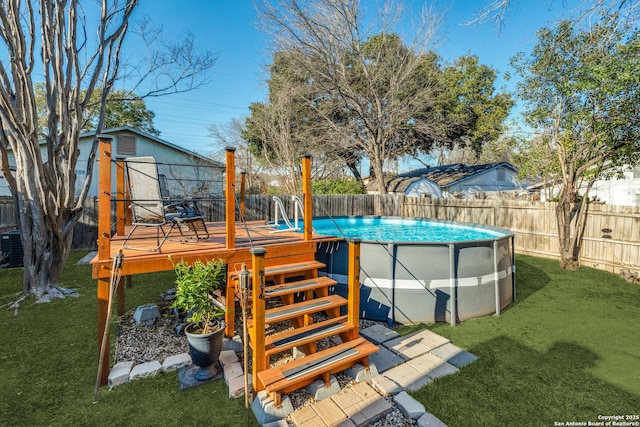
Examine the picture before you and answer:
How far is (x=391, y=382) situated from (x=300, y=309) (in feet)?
3.34

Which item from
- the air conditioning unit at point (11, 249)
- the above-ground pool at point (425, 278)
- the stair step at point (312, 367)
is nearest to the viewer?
the stair step at point (312, 367)

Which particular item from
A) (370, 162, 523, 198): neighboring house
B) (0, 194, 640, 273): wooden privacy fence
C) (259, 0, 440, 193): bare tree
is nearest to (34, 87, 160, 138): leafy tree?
(259, 0, 440, 193): bare tree

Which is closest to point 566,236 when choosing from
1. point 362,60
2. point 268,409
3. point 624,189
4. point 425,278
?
point 425,278

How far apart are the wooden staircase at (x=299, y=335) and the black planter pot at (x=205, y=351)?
0.33 meters

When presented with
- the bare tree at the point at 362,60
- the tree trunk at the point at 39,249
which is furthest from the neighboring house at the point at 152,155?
the tree trunk at the point at 39,249

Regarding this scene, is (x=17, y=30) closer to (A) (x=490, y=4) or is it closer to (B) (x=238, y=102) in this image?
(A) (x=490, y=4)

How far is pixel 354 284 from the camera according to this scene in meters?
2.92

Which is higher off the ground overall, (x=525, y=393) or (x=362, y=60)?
(x=362, y=60)

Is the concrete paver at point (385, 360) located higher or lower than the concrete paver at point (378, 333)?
lower

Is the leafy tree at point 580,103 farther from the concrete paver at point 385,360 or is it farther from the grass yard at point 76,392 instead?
the grass yard at point 76,392

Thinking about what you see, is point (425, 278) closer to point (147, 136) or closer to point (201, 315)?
point (201, 315)

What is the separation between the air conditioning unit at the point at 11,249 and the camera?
21.7 feet

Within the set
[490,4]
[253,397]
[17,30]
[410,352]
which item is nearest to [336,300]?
[410,352]

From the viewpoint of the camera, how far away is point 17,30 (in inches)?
180
